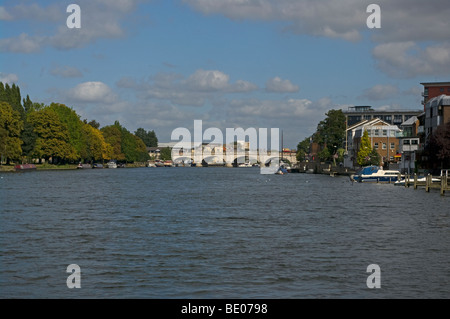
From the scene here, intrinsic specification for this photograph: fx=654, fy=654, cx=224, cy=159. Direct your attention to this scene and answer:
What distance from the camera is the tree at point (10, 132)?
13675 centimetres

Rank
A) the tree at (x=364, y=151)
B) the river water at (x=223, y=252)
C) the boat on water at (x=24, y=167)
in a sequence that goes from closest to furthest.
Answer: the river water at (x=223, y=252)
the boat on water at (x=24, y=167)
the tree at (x=364, y=151)

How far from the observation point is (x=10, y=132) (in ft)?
465

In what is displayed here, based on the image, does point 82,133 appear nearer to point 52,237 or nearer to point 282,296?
point 52,237

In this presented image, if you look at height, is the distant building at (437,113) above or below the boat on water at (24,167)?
above

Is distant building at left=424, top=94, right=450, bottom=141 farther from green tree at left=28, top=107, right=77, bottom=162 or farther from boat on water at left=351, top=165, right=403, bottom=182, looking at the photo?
green tree at left=28, top=107, right=77, bottom=162

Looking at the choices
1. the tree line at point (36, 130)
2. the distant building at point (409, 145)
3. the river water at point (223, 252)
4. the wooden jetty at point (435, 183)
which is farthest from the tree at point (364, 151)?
the river water at point (223, 252)

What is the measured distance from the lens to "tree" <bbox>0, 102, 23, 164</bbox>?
13675cm

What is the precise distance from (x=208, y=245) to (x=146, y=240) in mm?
3765

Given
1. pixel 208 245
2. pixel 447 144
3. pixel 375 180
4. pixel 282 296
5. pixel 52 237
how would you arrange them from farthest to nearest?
pixel 375 180
pixel 447 144
pixel 52 237
pixel 208 245
pixel 282 296

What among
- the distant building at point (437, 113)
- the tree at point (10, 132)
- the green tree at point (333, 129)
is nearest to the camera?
the distant building at point (437, 113)

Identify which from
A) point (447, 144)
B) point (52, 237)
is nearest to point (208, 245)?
point (52, 237)

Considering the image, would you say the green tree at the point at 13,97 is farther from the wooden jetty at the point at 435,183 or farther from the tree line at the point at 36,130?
the wooden jetty at the point at 435,183

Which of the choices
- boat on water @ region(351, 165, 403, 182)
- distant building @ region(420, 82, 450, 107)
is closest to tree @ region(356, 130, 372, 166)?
distant building @ region(420, 82, 450, 107)
